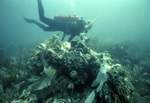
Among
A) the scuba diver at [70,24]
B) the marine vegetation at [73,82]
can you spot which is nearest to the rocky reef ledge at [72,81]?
the marine vegetation at [73,82]

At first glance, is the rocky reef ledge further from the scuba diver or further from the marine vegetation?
the scuba diver

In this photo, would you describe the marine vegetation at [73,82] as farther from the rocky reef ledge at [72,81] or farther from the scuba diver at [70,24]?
the scuba diver at [70,24]

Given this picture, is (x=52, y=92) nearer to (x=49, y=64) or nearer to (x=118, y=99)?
(x=49, y=64)

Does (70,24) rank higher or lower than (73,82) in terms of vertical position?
higher

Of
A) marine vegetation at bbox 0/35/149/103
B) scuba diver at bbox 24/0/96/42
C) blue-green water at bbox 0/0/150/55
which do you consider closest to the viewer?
marine vegetation at bbox 0/35/149/103

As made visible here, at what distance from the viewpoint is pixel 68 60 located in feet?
7.99

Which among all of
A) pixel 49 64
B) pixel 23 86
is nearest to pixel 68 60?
pixel 49 64

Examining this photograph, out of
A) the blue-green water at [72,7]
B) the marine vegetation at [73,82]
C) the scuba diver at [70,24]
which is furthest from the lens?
the blue-green water at [72,7]

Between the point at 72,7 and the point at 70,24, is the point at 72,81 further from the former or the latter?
the point at 72,7

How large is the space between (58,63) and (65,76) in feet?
1.52

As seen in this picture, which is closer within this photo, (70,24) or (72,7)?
(70,24)

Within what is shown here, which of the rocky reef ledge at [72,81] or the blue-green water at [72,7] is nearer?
the rocky reef ledge at [72,81]

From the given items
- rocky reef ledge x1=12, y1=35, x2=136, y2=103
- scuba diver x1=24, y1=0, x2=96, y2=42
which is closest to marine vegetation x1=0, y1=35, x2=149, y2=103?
rocky reef ledge x1=12, y1=35, x2=136, y2=103

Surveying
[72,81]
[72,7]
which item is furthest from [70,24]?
[72,7]
